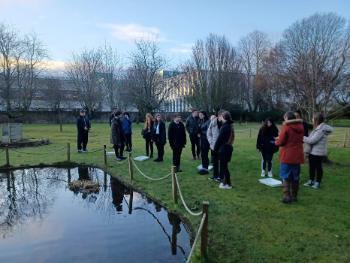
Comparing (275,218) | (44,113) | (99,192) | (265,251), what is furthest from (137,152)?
(44,113)

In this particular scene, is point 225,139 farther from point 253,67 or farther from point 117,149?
point 253,67

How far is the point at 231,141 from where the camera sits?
30.5 ft

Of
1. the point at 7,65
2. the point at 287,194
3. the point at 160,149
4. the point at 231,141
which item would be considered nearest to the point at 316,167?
the point at 287,194

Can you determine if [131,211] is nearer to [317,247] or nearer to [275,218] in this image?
[275,218]

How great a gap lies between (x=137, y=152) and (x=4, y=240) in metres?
10.8

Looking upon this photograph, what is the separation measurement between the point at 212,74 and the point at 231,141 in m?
44.7

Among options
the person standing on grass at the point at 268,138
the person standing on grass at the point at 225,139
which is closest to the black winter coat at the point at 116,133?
the person standing on grass at the point at 268,138

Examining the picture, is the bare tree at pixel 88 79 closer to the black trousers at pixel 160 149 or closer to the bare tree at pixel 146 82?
the bare tree at pixel 146 82

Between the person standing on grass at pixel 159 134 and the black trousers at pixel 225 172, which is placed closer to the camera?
the black trousers at pixel 225 172

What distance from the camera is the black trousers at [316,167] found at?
9202 mm

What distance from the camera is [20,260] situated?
20.1 feet

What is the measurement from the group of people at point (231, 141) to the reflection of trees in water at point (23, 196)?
11.5ft

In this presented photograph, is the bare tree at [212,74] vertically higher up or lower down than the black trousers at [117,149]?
higher up

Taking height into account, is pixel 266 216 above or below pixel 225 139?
below
